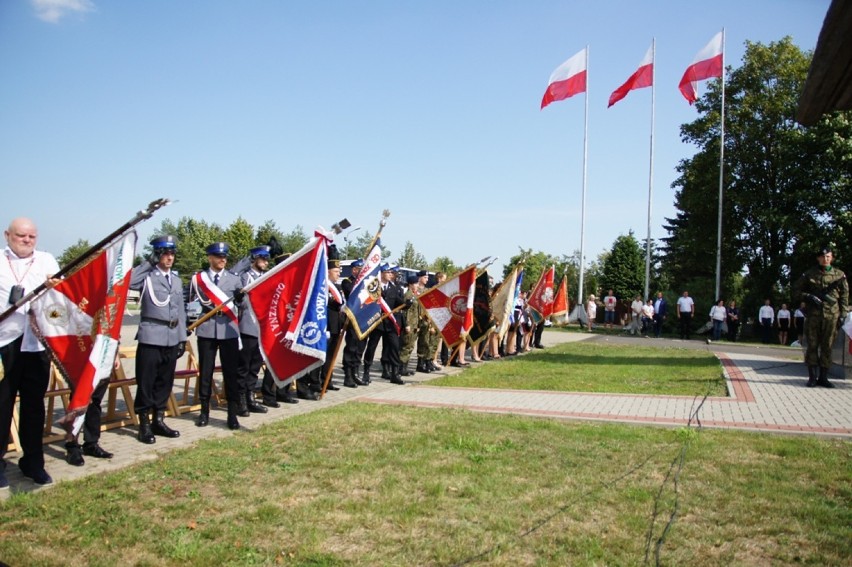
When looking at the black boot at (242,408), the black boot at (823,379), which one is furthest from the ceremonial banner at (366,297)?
the black boot at (823,379)

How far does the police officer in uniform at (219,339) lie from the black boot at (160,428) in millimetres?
568

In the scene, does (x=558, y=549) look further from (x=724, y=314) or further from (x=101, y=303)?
(x=724, y=314)

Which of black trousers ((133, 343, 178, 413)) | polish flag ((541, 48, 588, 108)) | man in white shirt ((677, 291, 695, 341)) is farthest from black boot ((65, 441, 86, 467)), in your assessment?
polish flag ((541, 48, 588, 108))

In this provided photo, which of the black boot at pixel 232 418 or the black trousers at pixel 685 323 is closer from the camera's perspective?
the black boot at pixel 232 418

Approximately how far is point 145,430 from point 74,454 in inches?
37.3

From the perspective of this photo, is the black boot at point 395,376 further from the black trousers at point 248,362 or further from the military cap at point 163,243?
the military cap at point 163,243

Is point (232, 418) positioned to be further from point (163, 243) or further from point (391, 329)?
point (391, 329)

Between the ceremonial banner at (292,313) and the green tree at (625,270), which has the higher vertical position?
the green tree at (625,270)

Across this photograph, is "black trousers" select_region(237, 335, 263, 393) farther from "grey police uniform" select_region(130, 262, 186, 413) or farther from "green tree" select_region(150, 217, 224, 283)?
"green tree" select_region(150, 217, 224, 283)

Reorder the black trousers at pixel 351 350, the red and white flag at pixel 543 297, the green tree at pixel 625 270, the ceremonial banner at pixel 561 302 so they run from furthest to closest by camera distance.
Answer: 1. the green tree at pixel 625 270
2. the ceremonial banner at pixel 561 302
3. the red and white flag at pixel 543 297
4. the black trousers at pixel 351 350

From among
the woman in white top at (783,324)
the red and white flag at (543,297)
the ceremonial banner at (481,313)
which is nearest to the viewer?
the ceremonial banner at (481,313)

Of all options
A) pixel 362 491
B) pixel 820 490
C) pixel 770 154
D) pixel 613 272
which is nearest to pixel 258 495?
pixel 362 491

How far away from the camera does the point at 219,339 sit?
746cm

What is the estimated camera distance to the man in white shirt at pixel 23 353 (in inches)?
198
